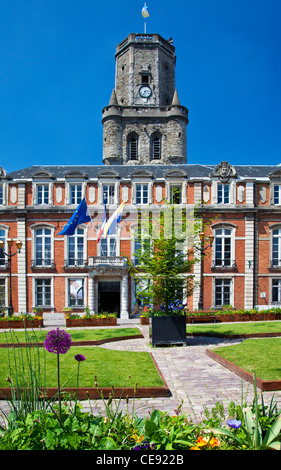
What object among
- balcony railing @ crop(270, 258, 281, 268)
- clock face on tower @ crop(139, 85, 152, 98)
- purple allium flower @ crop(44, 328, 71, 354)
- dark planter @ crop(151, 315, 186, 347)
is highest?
clock face on tower @ crop(139, 85, 152, 98)

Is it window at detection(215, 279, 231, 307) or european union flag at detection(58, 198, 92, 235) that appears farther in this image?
window at detection(215, 279, 231, 307)

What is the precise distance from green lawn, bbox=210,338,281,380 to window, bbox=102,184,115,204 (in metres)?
17.4

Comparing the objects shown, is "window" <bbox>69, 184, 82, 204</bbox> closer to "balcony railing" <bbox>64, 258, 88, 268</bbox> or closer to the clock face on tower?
"balcony railing" <bbox>64, 258, 88, 268</bbox>

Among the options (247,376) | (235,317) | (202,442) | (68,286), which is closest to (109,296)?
(68,286)

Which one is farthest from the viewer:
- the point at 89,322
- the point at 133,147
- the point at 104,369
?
the point at 133,147

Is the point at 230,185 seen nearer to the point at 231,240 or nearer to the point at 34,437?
the point at 231,240

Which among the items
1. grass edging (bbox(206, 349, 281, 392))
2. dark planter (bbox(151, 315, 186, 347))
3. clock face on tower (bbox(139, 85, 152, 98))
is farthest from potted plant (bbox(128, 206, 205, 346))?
clock face on tower (bbox(139, 85, 152, 98))

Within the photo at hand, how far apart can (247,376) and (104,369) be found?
12.5 ft

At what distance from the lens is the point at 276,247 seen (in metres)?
28.2

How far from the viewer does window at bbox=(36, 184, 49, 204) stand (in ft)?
92.0

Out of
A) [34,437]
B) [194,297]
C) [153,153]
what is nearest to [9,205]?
[194,297]

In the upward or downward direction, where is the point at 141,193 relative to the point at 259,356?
upward

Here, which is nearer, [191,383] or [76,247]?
[191,383]

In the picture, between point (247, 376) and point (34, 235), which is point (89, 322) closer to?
point (34, 235)
